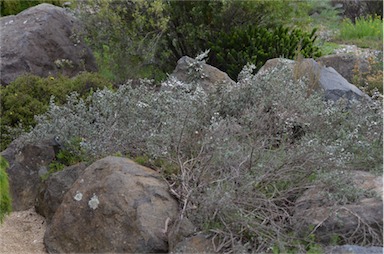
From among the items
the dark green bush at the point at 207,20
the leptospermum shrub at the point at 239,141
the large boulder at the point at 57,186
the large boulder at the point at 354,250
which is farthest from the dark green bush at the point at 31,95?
the large boulder at the point at 354,250

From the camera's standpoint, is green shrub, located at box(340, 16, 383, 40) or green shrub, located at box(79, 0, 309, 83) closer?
green shrub, located at box(79, 0, 309, 83)

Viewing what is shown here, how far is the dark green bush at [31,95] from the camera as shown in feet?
24.0

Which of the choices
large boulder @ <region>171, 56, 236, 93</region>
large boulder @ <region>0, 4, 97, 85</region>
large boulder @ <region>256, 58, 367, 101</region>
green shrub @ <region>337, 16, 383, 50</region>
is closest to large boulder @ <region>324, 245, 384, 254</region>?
large boulder @ <region>256, 58, 367, 101</region>

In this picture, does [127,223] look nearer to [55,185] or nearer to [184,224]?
[184,224]

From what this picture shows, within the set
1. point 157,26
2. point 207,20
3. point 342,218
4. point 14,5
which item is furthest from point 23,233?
point 14,5

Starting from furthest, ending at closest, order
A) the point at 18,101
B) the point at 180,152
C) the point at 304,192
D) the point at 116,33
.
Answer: the point at 116,33 → the point at 18,101 → the point at 180,152 → the point at 304,192

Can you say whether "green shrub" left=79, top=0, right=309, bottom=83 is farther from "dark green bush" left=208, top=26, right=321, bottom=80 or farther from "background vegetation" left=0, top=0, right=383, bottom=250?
"dark green bush" left=208, top=26, right=321, bottom=80

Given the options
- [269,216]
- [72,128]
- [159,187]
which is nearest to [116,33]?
[72,128]

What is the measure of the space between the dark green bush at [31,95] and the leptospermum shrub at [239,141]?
57cm

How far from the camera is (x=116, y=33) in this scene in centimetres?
892

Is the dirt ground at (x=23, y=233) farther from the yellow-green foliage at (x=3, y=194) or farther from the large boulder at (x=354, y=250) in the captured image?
the large boulder at (x=354, y=250)

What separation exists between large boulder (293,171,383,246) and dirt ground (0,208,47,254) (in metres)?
2.14

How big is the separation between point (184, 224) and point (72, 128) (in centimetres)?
203

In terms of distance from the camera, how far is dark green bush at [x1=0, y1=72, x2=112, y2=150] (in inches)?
288
